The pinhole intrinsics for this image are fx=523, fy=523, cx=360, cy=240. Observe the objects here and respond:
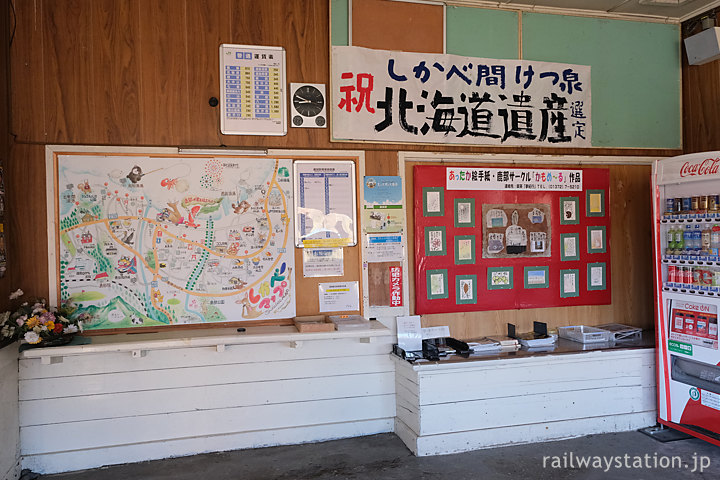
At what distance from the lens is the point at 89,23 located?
3.55 metres

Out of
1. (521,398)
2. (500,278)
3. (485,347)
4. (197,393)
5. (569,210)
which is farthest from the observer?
(569,210)

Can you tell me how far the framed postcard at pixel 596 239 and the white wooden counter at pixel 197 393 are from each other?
1.90 meters

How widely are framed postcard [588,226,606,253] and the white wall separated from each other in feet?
14.2

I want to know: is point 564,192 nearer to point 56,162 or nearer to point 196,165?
point 196,165

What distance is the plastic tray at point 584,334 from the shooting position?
4078mm

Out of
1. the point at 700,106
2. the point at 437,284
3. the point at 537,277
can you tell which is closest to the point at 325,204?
the point at 437,284

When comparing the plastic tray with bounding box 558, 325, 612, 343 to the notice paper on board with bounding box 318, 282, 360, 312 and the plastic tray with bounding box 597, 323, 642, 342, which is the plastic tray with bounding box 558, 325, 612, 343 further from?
the notice paper on board with bounding box 318, 282, 360, 312

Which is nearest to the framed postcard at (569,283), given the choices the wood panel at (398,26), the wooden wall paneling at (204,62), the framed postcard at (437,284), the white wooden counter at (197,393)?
the framed postcard at (437,284)

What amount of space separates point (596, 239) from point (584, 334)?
869 mm

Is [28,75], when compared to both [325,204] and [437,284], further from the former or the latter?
[437,284]

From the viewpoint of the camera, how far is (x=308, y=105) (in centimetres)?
386

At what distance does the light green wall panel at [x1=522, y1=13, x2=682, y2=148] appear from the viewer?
4.33m

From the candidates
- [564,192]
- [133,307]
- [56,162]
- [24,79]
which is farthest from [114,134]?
[564,192]

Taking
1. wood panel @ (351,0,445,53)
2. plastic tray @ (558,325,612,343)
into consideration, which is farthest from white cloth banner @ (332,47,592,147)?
plastic tray @ (558,325,612,343)
